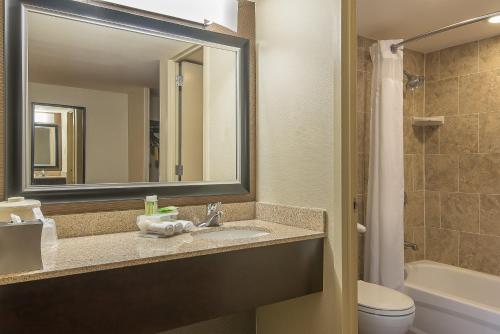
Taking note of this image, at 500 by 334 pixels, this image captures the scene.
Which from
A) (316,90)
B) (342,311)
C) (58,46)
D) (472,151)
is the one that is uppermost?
(58,46)

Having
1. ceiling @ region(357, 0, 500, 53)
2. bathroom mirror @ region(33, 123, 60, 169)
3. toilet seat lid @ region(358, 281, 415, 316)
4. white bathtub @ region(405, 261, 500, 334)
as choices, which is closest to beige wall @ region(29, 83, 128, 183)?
bathroom mirror @ region(33, 123, 60, 169)

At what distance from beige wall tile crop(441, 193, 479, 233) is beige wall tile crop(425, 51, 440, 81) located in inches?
38.9

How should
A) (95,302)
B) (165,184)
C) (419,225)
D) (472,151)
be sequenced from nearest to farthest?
(95,302), (165,184), (472,151), (419,225)

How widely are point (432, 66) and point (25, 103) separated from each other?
3.01 meters

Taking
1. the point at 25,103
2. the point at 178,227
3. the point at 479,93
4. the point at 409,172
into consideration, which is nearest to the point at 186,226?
the point at 178,227

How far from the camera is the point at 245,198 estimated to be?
2.08 m

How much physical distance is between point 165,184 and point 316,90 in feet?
2.79

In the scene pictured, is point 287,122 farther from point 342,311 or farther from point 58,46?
point 58,46

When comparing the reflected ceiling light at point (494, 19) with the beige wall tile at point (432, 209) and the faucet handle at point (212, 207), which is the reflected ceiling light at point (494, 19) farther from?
the faucet handle at point (212, 207)

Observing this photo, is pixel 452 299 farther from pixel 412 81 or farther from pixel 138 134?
pixel 138 134

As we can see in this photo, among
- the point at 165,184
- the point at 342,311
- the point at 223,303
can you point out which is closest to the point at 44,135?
the point at 165,184

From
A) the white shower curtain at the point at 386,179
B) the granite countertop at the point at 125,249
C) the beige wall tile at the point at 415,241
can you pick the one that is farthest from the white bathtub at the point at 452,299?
the granite countertop at the point at 125,249

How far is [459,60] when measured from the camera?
116 inches

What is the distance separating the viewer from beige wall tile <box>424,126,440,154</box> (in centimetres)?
311
